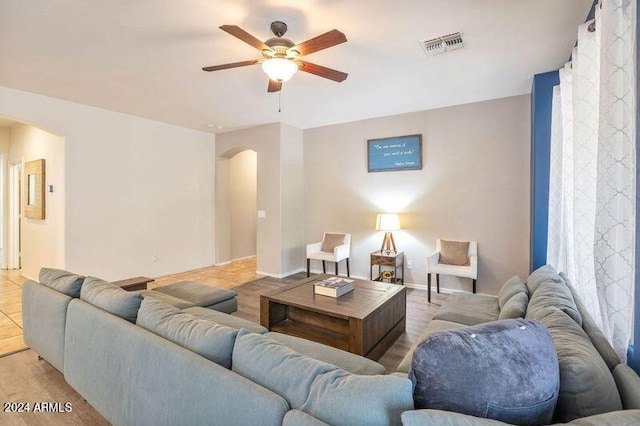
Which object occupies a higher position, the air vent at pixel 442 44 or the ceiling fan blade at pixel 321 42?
the air vent at pixel 442 44

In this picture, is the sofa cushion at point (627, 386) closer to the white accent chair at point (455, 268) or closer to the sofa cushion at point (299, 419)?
the sofa cushion at point (299, 419)

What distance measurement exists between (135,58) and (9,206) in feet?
17.2

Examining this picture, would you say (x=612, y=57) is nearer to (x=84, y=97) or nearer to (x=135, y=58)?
(x=135, y=58)

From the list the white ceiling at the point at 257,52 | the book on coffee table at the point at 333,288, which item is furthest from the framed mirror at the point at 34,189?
the book on coffee table at the point at 333,288

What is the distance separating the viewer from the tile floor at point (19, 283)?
2.85m

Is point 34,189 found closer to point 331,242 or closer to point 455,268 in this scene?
point 331,242

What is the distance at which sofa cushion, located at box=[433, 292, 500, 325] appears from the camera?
227 cm

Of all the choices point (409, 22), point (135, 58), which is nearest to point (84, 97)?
point (135, 58)

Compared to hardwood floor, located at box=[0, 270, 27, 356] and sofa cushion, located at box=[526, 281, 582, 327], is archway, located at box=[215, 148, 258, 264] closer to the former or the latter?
hardwood floor, located at box=[0, 270, 27, 356]

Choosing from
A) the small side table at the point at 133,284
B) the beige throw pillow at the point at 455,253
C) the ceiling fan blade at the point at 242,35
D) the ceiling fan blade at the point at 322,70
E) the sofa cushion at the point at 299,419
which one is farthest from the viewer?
the beige throw pillow at the point at 455,253

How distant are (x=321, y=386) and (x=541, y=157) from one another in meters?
3.54

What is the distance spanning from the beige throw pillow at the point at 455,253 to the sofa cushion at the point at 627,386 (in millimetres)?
3116

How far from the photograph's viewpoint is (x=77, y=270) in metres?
4.25

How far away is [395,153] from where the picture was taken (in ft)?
15.8
